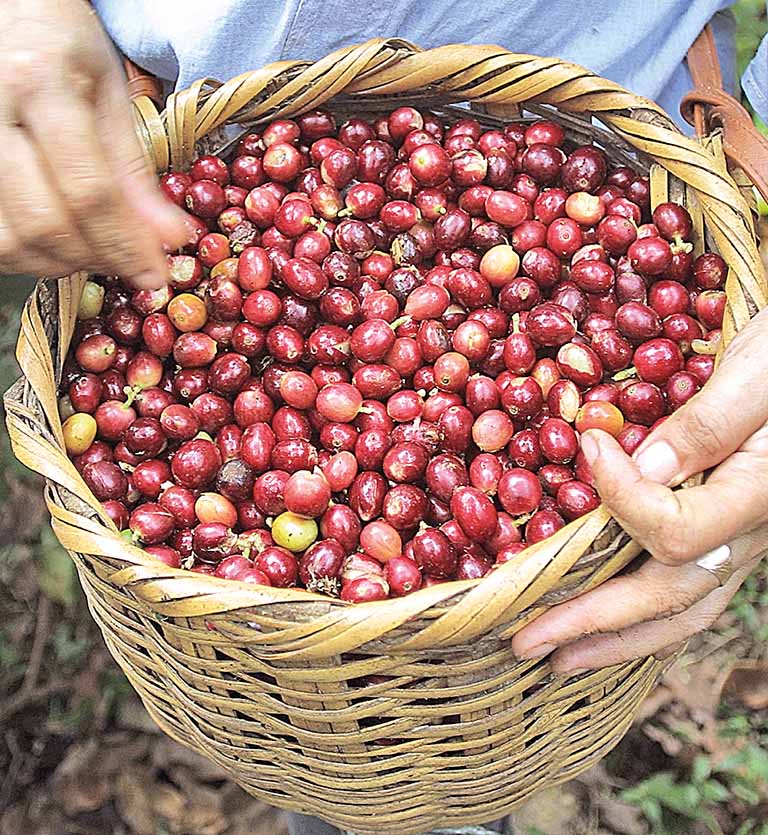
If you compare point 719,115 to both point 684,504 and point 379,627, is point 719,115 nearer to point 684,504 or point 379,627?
point 684,504

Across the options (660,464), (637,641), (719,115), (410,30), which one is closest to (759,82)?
(719,115)

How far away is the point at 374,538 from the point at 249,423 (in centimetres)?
32

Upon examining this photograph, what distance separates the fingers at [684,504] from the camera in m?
1.09

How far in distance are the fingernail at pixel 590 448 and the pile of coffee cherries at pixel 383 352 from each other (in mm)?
196

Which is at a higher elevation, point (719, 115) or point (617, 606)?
point (719, 115)

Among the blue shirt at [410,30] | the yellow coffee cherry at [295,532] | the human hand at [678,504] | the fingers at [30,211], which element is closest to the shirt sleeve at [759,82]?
the blue shirt at [410,30]

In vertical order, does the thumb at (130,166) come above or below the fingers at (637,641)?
above

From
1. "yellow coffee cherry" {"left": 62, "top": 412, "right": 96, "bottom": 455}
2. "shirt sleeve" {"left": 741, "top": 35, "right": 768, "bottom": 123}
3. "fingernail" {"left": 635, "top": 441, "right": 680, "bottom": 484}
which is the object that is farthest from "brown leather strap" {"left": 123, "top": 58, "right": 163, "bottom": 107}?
"fingernail" {"left": 635, "top": 441, "right": 680, "bottom": 484}

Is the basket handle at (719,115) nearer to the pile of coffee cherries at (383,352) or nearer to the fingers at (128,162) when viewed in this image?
the pile of coffee cherries at (383,352)

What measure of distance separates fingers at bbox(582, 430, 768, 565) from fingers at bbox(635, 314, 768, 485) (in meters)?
0.02

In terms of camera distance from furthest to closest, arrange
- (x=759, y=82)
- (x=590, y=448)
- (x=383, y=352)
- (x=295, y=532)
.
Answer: (x=759, y=82), (x=383, y=352), (x=295, y=532), (x=590, y=448)

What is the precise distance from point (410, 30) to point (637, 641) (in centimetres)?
122

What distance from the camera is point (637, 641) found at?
1271mm

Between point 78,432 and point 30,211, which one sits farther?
point 78,432
